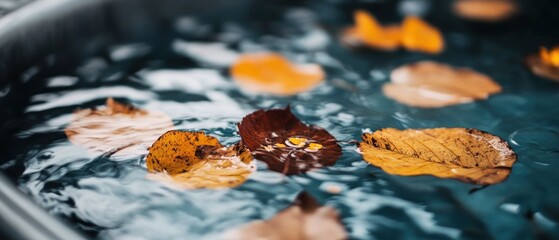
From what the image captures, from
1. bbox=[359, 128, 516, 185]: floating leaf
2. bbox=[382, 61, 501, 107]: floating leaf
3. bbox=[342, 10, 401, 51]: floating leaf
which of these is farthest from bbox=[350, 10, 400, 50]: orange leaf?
bbox=[359, 128, 516, 185]: floating leaf

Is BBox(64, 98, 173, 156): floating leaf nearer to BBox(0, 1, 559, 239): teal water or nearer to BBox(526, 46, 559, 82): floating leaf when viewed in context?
BBox(0, 1, 559, 239): teal water

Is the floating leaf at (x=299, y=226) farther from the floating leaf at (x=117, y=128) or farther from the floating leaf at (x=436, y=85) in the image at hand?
the floating leaf at (x=436, y=85)

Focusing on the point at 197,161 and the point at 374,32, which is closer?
the point at 197,161

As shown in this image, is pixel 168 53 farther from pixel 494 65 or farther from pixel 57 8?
pixel 494 65

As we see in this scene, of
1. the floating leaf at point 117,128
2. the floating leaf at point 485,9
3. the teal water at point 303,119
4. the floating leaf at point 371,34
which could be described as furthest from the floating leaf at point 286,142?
the floating leaf at point 485,9

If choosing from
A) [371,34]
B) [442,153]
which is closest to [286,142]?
[442,153]

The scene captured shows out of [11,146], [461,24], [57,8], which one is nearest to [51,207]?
[11,146]

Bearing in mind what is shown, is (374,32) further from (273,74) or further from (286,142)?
(286,142)
